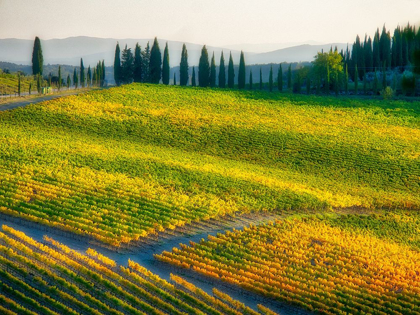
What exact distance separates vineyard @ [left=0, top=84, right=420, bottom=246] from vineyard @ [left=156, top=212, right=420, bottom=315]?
14.5ft

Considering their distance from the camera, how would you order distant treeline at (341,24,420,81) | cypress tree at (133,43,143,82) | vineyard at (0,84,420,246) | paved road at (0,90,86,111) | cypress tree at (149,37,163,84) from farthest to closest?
distant treeline at (341,24,420,81), cypress tree at (133,43,143,82), cypress tree at (149,37,163,84), paved road at (0,90,86,111), vineyard at (0,84,420,246)

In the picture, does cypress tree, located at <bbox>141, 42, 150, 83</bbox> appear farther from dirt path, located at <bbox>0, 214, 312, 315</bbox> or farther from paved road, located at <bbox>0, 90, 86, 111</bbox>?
dirt path, located at <bbox>0, 214, 312, 315</bbox>

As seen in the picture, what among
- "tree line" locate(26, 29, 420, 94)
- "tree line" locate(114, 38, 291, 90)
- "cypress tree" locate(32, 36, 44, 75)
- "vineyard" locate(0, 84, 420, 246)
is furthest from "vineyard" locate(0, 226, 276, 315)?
"cypress tree" locate(32, 36, 44, 75)

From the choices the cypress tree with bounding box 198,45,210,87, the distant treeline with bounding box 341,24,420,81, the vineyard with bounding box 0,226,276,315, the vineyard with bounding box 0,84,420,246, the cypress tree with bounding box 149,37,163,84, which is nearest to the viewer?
the vineyard with bounding box 0,226,276,315

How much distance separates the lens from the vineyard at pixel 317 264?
21.0m

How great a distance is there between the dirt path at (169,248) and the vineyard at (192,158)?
70 cm

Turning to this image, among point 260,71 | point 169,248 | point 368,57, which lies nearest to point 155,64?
point 260,71

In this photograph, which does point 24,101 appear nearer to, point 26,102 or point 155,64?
point 26,102

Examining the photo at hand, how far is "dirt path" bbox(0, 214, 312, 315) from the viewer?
68.7ft

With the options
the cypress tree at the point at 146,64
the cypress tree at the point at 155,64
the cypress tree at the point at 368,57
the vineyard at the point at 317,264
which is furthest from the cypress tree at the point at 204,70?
the vineyard at the point at 317,264

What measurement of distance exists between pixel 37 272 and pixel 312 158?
3744 centimetres

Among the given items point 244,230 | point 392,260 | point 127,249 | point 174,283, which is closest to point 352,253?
point 392,260

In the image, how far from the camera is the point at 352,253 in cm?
2652

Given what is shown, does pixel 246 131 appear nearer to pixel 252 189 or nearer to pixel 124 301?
pixel 252 189
